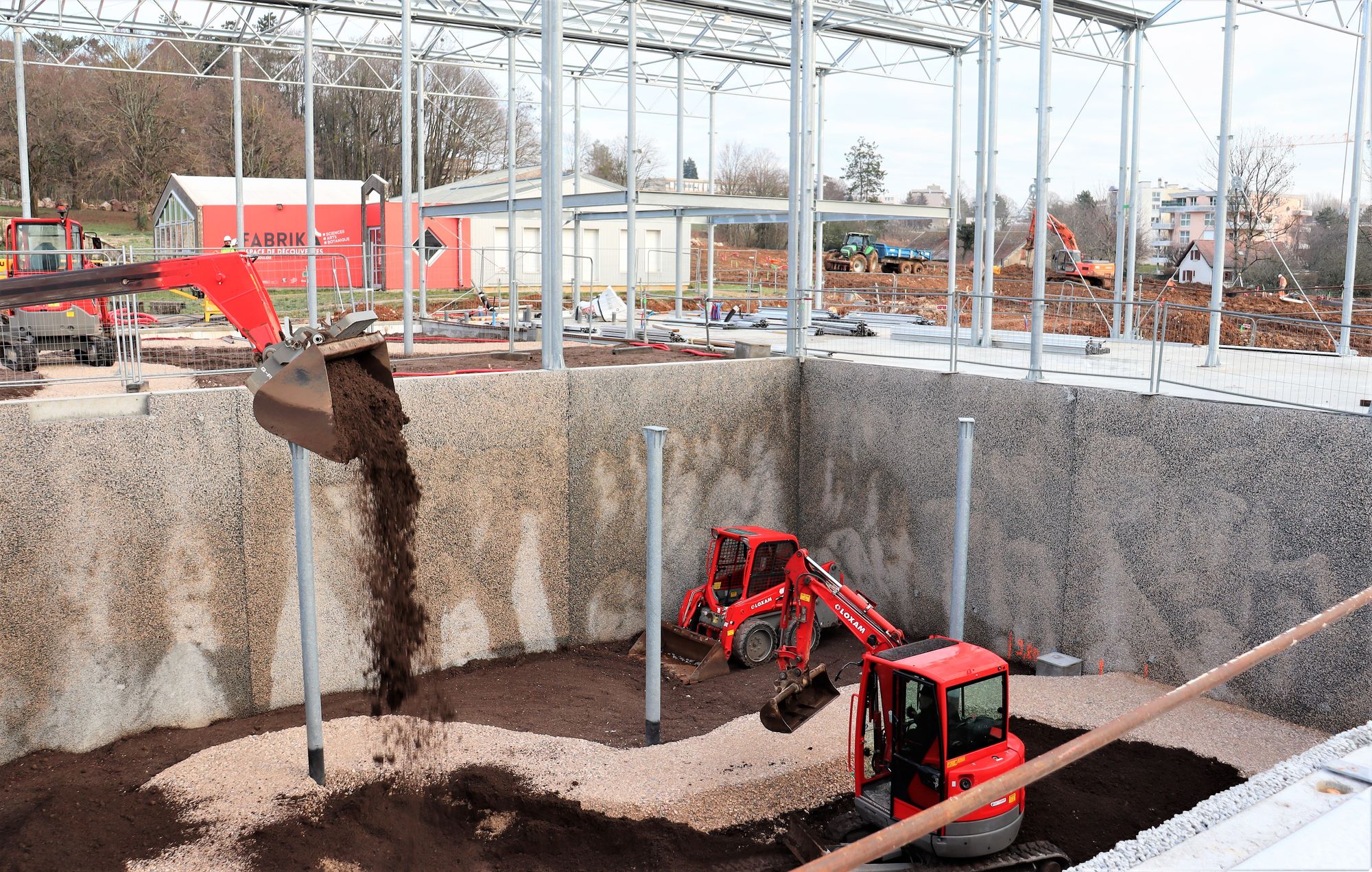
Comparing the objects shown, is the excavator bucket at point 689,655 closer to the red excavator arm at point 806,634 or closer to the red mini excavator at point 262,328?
the red excavator arm at point 806,634

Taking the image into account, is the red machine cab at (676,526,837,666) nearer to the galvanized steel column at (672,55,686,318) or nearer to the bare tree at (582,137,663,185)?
the galvanized steel column at (672,55,686,318)

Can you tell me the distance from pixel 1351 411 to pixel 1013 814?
18.1 feet

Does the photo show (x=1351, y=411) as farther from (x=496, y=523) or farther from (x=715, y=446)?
(x=496, y=523)

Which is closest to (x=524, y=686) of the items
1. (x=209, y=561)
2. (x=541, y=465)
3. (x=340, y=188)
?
(x=541, y=465)

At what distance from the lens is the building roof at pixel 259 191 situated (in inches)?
1366

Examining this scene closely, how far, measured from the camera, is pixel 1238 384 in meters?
13.7

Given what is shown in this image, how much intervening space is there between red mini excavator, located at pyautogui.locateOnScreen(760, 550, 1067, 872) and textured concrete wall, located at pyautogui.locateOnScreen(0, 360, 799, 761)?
18.9 feet

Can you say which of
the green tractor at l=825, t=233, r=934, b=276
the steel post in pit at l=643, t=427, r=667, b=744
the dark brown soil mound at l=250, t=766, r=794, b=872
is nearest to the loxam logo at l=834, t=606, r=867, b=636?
the steel post in pit at l=643, t=427, r=667, b=744

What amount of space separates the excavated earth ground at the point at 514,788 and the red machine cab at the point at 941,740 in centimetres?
111

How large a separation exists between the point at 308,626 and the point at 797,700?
185 inches

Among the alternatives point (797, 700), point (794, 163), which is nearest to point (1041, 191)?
point (794, 163)

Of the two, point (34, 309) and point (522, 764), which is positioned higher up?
point (34, 309)

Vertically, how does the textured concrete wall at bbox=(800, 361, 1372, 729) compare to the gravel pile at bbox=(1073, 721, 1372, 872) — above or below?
below

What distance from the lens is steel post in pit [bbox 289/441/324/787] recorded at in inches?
379
